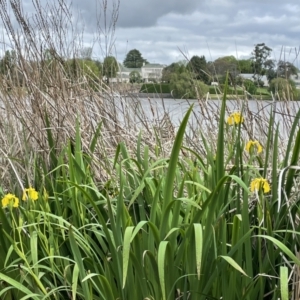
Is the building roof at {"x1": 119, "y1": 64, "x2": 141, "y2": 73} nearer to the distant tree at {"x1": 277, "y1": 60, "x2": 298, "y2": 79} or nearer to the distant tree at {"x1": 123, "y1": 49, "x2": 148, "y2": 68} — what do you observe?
the distant tree at {"x1": 123, "y1": 49, "x2": 148, "y2": 68}

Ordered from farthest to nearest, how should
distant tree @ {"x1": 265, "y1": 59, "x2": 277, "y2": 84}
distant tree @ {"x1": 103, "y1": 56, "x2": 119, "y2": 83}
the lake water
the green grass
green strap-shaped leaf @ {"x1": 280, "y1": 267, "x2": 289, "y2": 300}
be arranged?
distant tree @ {"x1": 103, "y1": 56, "x2": 119, "y2": 83}
distant tree @ {"x1": 265, "y1": 59, "x2": 277, "y2": 84}
the lake water
the green grass
green strap-shaped leaf @ {"x1": 280, "y1": 267, "x2": 289, "y2": 300}

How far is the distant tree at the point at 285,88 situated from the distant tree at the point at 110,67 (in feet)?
4.15

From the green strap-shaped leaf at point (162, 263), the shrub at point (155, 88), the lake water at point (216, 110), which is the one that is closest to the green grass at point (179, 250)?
the green strap-shaped leaf at point (162, 263)

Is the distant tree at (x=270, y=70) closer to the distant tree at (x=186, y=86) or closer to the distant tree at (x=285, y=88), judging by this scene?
the distant tree at (x=285, y=88)

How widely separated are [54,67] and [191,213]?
5.75 ft

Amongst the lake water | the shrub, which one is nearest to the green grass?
the lake water

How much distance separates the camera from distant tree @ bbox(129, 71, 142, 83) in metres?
3.80

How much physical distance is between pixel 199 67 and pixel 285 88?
0.75 m

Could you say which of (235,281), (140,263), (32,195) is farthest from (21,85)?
(235,281)

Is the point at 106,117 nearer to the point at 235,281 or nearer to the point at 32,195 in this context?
the point at 32,195

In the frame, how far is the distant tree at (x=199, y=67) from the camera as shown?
3275 mm

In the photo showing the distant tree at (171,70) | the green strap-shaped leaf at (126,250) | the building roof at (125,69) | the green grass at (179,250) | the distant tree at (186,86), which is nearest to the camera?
the green strap-shaped leaf at (126,250)

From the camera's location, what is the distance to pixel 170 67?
146 inches

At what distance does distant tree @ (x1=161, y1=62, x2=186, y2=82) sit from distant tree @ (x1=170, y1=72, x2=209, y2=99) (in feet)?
0.10
